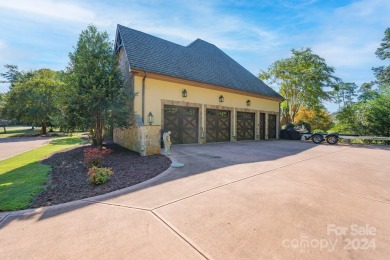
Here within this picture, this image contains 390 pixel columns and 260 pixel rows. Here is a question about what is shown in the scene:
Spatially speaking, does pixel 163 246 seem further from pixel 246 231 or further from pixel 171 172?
pixel 171 172

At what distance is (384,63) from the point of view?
78.8ft

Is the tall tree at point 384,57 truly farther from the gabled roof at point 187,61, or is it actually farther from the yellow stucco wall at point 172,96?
the yellow stucco wall at point 172,96

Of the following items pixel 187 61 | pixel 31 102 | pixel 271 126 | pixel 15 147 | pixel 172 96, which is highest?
pixel 187 61

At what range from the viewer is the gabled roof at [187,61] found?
34.3ft

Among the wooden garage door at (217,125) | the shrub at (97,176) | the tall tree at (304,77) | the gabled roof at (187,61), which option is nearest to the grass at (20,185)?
the shrub at (97,176)

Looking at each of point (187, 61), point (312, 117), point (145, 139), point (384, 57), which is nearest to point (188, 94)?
point (187, 61)

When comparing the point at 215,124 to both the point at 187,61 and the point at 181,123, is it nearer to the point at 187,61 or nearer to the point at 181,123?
the point at 181,123

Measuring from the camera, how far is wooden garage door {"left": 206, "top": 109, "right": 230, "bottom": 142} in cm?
1277

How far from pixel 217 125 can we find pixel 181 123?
3134mm

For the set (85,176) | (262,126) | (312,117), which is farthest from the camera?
(312,117)

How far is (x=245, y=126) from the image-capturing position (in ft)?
50.0

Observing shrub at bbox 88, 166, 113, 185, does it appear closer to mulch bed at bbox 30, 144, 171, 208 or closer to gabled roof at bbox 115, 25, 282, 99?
mulch bed at bbox 30, 144, 171, 208

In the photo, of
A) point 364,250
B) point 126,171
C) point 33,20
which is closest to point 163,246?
point 364,250

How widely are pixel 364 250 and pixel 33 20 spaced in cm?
1221
